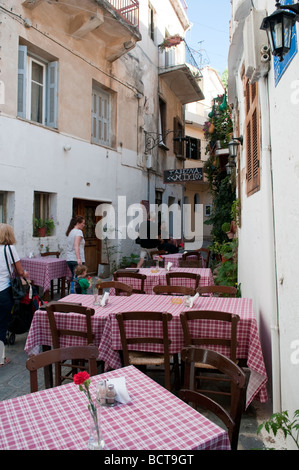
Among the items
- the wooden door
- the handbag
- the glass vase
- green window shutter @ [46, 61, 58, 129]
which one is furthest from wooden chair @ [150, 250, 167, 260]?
Answer: the glass vase

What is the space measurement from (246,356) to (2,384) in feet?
8.79

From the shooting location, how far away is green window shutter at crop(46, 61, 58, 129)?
9500mm

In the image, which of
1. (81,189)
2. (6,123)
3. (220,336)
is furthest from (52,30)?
(220,336)

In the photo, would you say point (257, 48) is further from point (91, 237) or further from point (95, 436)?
point (91, 237)

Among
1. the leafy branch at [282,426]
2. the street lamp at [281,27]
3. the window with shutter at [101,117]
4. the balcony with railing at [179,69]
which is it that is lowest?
the leafy branch at [282,426]

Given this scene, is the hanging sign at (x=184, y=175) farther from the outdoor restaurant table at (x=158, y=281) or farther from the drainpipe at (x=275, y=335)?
the drainpipe at (x=275, y=335)

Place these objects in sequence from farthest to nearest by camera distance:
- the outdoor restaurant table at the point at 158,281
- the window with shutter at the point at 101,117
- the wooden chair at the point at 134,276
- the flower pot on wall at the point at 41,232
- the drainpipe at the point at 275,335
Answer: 1. the window with shutter at the point at 101,117
2. the flower pot on wall at the point at 41,232
3. the outdoor restaurant table at the point at 158,281
4. the wooden chair at the point at 134,276
5. the drainpipe at the point at 275,335

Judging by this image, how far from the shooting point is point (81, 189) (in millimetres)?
10492

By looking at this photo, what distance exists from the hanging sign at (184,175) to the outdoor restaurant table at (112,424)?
33.5 ft

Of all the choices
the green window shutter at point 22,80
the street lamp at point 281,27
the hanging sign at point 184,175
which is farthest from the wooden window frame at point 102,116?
the street lamp at point 281,27

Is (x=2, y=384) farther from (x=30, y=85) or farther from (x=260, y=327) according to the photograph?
(x=30, y=85)

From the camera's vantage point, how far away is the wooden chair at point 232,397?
2.18 metres

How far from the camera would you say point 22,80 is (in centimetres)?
853

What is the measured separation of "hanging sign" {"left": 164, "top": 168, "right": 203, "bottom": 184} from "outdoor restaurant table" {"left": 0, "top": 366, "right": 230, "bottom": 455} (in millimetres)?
10208
